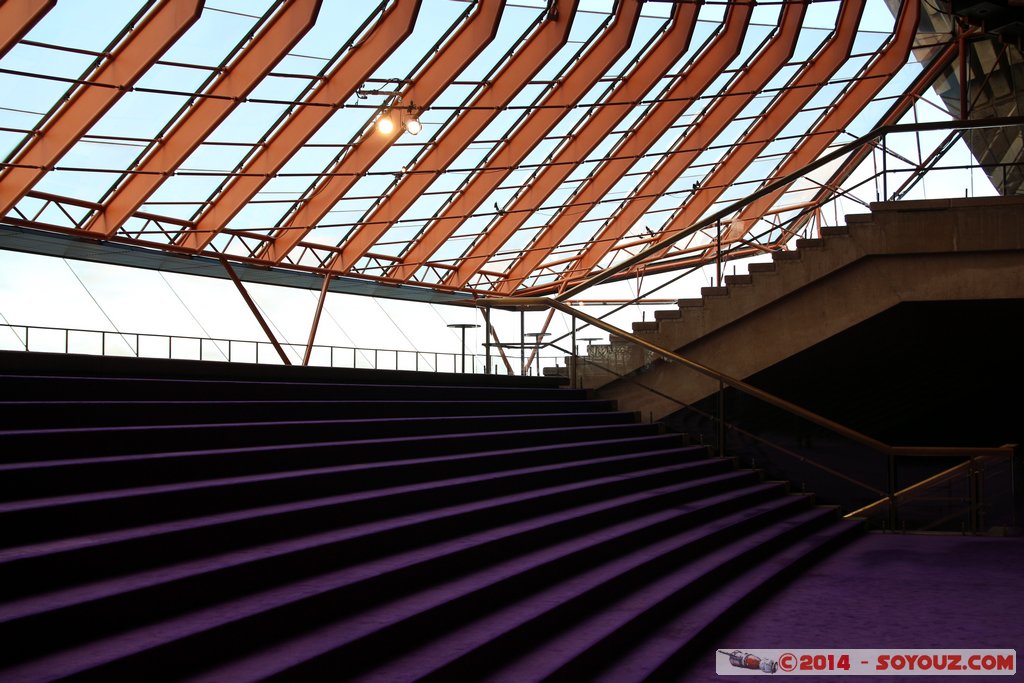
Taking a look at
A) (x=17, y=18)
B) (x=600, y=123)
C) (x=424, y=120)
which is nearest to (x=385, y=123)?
(x=424, y=120)

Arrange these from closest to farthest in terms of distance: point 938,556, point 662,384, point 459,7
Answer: point 938,556
point 662,384
point 459,7

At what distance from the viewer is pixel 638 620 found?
7.16 m

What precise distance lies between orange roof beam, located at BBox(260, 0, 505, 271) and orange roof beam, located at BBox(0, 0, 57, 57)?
7945 mm

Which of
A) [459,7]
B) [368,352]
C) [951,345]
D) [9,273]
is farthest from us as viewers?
[368,352]

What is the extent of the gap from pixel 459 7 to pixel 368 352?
41.6 feet

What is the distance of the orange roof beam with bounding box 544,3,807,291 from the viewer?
26.2 metres

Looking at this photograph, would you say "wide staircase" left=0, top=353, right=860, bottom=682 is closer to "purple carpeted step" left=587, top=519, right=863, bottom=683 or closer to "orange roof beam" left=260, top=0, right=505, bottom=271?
"purple carpeted step" left=587, top=519, right=863, bottom=683

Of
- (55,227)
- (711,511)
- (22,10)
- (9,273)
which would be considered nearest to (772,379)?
(711,511)

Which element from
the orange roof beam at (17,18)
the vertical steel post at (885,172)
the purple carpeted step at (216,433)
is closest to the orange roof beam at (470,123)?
the vertical steel post at (885,172)

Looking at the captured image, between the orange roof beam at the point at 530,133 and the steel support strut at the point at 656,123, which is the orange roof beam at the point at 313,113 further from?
the steel support strut at the point at 656,123

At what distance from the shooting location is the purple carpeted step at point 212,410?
282 inches

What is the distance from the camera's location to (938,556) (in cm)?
1138

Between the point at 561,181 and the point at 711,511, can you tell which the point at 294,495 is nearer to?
the point at 711,511

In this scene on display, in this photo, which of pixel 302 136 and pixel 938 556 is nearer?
pixel 938 556
